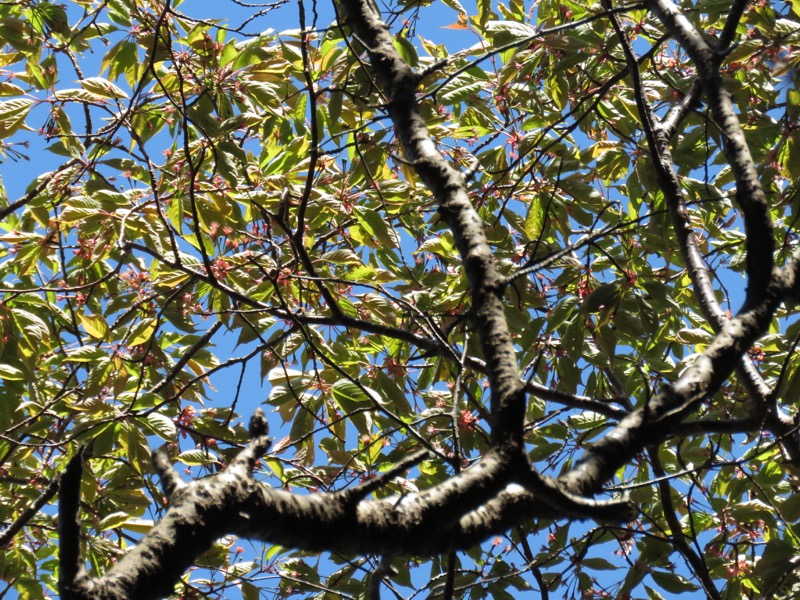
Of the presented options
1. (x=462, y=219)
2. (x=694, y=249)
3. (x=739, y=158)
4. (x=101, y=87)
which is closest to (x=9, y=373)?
(x=101, y=87)

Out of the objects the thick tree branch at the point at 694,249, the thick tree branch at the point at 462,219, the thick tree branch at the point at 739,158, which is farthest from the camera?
the thick tree branch at the point at 694,249

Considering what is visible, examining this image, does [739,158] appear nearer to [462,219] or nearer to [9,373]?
[462,219]

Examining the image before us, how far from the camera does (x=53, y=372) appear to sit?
4.20 meters

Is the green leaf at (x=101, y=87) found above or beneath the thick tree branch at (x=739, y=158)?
above

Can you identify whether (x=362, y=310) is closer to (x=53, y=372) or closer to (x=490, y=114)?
(x=490, y=114)

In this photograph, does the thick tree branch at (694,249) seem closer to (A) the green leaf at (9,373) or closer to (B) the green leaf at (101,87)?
(B) the green leaf at (101,87)

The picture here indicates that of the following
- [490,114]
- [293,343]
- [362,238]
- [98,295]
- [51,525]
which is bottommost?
[51,525]

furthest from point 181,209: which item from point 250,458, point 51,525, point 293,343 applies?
point 250,458

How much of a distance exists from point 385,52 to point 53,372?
283 centimetres

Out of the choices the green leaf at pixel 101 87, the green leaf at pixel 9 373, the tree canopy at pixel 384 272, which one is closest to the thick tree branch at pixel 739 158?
the tree canopy at pixel 384 272

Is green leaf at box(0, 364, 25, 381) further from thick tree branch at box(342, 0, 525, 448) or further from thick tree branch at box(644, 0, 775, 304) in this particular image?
thick tree branch at box(644, 0, 775, 304)

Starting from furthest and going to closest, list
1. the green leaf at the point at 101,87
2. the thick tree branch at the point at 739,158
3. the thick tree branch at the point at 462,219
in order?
1. the green leaf at the point at 101,87
2. the thick tree branch at the point at 739,158
3. the thick tree branch at the point at 462,219

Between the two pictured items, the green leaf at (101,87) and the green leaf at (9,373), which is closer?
→ the green leaf at (9,373)

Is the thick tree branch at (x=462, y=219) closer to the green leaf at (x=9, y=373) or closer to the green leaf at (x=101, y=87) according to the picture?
the green leaf at (x=101, y=87)
